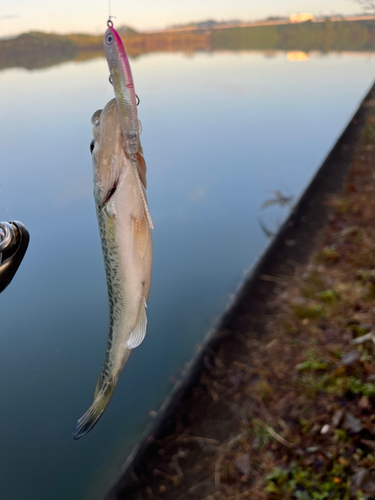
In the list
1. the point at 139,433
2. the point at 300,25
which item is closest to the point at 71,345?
the point at 139,433

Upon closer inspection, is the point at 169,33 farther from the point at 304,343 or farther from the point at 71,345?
the point at 304,343

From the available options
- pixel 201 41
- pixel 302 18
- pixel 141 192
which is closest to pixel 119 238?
pixel 141 192

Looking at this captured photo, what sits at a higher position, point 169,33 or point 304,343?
point 169,33

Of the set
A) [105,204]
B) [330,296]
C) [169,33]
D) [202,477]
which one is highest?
[169,33]

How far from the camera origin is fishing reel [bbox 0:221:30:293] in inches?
15.5

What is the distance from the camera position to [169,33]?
3.80 feet

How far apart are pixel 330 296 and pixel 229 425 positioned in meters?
0.77

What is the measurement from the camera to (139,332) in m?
0.41

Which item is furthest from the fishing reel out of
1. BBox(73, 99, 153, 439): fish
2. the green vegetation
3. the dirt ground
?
the dirt ground

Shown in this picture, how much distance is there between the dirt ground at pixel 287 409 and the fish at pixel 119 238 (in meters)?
0.87

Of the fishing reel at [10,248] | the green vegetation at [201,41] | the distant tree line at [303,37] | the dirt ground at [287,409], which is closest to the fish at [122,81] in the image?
the fishing reel at [10,248]

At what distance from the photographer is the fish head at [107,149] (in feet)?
1.10

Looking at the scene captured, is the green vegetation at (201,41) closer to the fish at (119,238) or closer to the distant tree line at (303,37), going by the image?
the distant tree line at (303,37)

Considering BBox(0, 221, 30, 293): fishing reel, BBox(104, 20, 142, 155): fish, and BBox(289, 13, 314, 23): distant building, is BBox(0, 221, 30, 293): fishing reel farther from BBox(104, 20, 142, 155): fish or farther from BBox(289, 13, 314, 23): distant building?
BBox(289, 13, 314, 23): distant building
